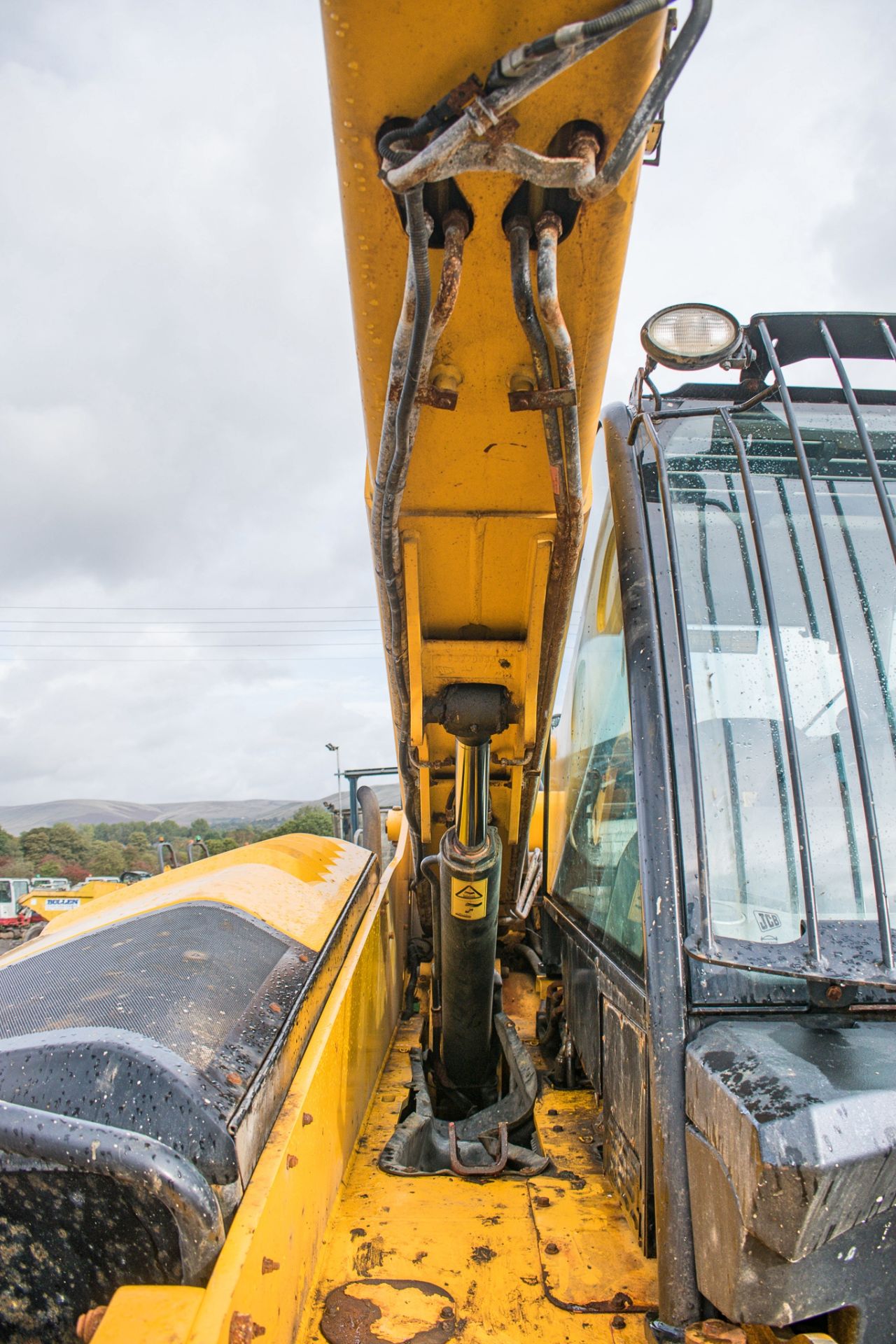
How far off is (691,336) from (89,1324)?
2317 mm

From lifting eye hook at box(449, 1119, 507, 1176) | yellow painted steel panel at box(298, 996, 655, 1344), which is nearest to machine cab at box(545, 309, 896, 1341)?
yellow painted steel panel at box(298, 996, 655, 1344)

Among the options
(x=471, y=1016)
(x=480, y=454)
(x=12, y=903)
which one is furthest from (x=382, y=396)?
(x=12, y=903)

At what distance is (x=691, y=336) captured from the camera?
1.91 meters

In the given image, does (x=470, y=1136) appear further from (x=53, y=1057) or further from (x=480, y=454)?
(x=480, y=454)

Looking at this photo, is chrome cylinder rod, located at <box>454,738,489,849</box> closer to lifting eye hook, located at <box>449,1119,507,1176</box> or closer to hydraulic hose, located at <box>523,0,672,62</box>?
lifting eye hook, located at <box>449,1119,507,1176</box>

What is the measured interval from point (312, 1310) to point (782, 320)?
2548 mm

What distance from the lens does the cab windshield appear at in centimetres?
157

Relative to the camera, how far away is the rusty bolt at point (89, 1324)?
1.18 meters

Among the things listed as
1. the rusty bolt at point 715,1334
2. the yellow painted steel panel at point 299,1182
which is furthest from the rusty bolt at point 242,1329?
the rusty bolt at point 715,1334

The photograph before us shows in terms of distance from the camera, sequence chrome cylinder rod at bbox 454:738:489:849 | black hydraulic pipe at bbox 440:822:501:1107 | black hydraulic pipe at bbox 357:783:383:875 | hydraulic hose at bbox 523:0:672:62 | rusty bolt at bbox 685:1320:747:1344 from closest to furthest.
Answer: hydraulic hose at bbox 523:0:672:62, rusty bolt at bbox 685:1320:747:1344, chrome cylinder rod at bbox 454:738:489:849, black hydraulic pipe at bbox 440:822:501:1107, black hydraulic pipe at bbox 357:783:383:875

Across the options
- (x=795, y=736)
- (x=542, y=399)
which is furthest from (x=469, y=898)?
(x=542, y=399)

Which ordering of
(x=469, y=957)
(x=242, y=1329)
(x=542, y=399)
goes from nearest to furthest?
(x=242, y=1329), (x=542, y=399), (x=469, y=957)

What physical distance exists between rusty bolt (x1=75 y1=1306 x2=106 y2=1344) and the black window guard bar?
116 cm

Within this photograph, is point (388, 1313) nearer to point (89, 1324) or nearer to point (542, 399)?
point (89, 1324)
